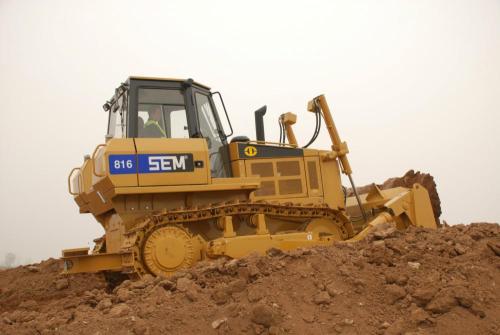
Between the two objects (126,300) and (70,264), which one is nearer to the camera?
(126,300)

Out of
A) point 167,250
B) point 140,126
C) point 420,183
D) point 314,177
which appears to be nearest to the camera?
point 167,250

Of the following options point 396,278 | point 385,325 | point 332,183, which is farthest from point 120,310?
point 332,183

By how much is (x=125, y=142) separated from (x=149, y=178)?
0.55 m

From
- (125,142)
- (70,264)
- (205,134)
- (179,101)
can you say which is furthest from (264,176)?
(70,264)

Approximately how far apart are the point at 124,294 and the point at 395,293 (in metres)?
2.77

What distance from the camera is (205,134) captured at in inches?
321

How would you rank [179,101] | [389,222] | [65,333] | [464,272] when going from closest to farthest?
[65,333] → [464,272] → [179,101] → [389,222]

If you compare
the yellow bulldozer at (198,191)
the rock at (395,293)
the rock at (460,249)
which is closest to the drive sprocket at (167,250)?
the yellow bulldozer at (198,191)

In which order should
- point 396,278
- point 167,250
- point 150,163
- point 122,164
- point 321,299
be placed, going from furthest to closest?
point 150,163 < point 122,164 < point 167,250 < point 396,278 < point 321,299

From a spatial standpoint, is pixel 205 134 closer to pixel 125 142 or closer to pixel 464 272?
pixel 125 142

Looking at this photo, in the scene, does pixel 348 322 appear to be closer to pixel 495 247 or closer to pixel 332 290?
pixel 332 290

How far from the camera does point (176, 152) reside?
23.9ft

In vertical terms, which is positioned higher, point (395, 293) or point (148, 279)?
point (148, 279)

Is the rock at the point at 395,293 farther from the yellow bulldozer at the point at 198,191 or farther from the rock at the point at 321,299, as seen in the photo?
the yellow bulldozer at the point at 198,191
